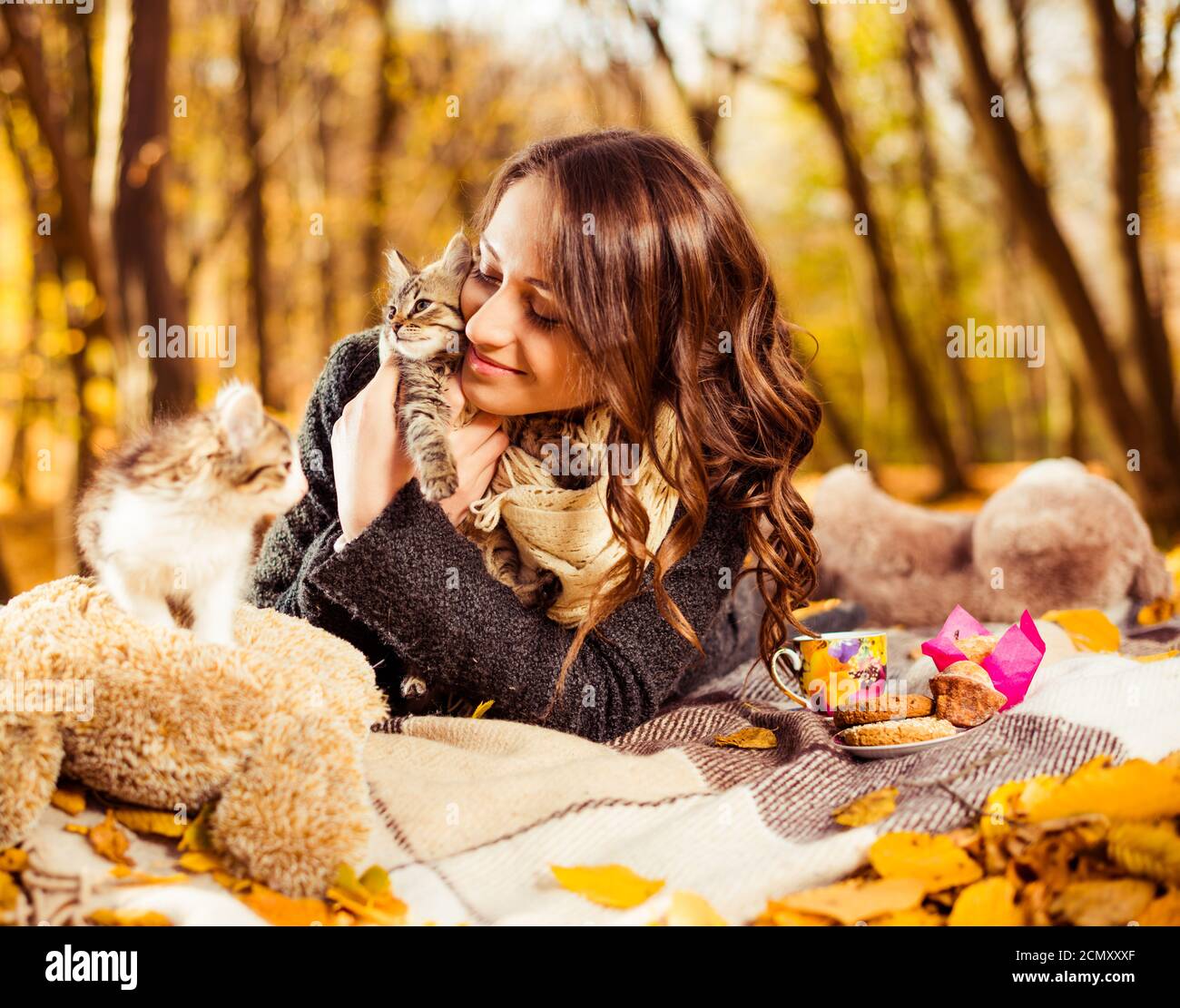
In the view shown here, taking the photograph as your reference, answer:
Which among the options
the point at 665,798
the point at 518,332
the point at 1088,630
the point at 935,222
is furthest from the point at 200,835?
the point at 935,222

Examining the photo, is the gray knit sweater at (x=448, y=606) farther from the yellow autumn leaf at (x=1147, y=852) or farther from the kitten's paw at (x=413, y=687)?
the yellow autumn leaf at (x=1147, y=852)

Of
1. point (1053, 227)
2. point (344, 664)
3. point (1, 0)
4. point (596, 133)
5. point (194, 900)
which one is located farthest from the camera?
point (1053, 227)

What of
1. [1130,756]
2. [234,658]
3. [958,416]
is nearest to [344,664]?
[234,658]

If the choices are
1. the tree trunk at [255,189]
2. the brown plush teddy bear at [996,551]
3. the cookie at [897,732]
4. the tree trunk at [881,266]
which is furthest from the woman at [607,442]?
the tree trunk at [881,266]

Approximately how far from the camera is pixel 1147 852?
4.45 feet

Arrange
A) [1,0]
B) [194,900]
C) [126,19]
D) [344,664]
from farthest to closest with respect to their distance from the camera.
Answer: [126,19] → [1,0] → [344,664] → [194,900]

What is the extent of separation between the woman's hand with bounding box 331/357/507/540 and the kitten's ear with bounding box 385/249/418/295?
0.22 metres

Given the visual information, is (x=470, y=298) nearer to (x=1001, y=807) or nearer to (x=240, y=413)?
(x=240, y=413)

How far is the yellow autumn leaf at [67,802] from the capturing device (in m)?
1.40

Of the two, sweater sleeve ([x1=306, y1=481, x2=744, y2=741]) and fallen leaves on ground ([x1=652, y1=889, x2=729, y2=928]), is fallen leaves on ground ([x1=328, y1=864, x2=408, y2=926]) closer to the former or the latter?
fallen leaves on ground ([x1=652, y1=889, x2=729, y2=928])

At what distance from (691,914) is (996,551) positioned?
2278 millimetres

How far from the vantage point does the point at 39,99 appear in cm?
415

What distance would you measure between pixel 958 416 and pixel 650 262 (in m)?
11.1
